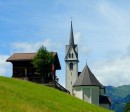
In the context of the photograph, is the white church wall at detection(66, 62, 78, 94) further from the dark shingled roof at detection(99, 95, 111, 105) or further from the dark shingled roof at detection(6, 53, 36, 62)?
the dark shingled roof at detection(6, 53, 36, 62)

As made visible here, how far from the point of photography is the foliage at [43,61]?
9319 cm

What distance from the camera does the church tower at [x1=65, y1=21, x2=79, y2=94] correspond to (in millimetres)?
137625

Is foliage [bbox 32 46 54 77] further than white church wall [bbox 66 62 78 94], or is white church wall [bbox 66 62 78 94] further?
white church wall [bbox 66 62 78 94]

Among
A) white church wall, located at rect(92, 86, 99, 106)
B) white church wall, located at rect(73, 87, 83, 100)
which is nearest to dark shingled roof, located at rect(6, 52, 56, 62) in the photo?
white church wall, located at rect(73, 87, 83, 100)

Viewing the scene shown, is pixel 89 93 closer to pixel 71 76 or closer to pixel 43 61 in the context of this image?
pixel 43 61

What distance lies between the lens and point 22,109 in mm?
33375

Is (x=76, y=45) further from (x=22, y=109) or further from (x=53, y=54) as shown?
(x=22, y=109)

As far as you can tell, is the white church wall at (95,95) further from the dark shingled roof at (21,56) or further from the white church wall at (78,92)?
the dark shingled roof at (21,56)

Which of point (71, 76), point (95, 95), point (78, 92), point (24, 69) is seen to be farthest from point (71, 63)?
point (24, 69)

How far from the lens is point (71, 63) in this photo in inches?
5689

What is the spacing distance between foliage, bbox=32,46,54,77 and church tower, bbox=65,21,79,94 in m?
40.4

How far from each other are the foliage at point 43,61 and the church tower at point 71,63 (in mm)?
40441

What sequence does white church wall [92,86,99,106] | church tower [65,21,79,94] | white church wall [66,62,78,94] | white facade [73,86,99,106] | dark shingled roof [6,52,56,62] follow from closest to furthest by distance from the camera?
dark shingled roof [6,52,56,62]
white facade [73,86,99,106]
white church wall [92,86,99,106]
white church wall [66,62,78,94]
church tower [65,21,79,94]

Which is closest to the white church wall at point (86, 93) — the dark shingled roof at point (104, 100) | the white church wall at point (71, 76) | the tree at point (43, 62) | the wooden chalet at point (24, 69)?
the dark shingled roof at point (104, 100)
